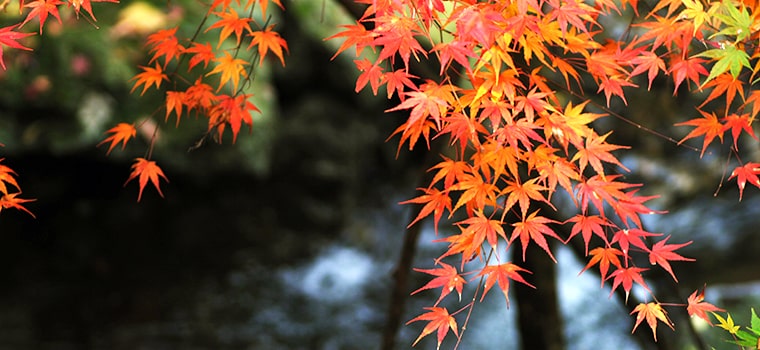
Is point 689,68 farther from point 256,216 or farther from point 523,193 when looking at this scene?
point 256,216

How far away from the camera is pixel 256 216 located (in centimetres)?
655

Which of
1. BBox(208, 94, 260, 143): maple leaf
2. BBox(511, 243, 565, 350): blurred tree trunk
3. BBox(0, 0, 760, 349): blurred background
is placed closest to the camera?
BBox(208, 94, 260, 143): maple leaf

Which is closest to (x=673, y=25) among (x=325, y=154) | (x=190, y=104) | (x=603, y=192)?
(x=603, y=192)

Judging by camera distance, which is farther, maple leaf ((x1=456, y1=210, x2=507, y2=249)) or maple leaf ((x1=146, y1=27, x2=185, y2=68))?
maple leaf ((x1=146, y1=27, x2=185, y2=68))

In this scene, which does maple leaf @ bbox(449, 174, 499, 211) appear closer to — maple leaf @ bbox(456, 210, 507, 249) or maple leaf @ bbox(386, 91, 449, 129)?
maple leaf @ bbox(456, 210, 507, 249)

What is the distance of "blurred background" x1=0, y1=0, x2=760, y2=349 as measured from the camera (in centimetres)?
504

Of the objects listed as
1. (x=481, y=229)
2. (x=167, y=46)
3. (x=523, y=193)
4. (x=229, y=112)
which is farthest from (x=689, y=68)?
(x=167, y=46)

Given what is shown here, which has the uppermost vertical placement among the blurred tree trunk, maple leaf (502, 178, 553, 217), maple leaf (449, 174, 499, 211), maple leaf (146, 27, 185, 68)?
maple leaf (146, 27, 185, 68)

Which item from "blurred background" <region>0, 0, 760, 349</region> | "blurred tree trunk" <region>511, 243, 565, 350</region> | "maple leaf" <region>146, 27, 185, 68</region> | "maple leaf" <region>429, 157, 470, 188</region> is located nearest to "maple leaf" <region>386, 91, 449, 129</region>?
"maple leaf" <region>429, 157, 470, 188</region>

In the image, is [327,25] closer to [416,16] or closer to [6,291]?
[6,291]

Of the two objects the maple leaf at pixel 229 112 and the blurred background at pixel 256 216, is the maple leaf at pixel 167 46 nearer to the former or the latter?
the maple leaf at pixel 229 112

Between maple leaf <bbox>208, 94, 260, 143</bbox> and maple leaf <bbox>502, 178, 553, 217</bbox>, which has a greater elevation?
maple leaf <bbox>208, 94, 260, 143</bbox>

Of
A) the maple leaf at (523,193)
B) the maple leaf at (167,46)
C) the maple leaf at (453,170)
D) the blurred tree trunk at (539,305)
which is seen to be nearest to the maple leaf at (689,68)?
the maple leaf at (523,193)

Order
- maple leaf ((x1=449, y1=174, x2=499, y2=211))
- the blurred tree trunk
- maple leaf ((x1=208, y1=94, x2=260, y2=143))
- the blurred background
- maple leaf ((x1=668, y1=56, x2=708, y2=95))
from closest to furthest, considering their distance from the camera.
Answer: maple leaf ((x1=449, y1=174, x2=499, y2=211)) → maple leaf ((x1=668, y1=56, x2=708, y2=95)) → maple leaf ((x1=208, y1=94, x2=260, y2=143)) → the blurred tree trunk → the blurred background
